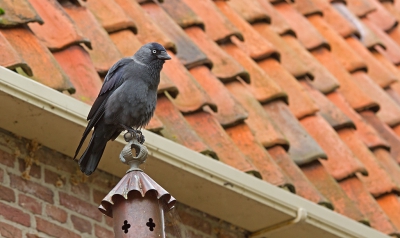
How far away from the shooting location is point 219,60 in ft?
22.4

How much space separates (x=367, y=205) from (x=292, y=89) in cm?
110

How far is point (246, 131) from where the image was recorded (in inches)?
249

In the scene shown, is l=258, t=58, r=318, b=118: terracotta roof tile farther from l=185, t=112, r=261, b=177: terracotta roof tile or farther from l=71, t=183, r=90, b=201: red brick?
l=71, t=183, r=90, b=201: red brick

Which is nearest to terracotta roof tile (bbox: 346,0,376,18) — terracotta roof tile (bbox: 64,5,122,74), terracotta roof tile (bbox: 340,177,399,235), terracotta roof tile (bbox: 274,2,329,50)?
terracotta roof tile (bbox: 274,2,329,50)

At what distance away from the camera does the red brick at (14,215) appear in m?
4.97

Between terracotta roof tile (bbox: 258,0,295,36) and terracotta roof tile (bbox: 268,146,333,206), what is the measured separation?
1.85 m

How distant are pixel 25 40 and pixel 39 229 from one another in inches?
40.9

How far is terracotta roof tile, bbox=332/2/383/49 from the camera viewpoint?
366 inches

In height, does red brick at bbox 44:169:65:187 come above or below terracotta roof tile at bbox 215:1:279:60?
below

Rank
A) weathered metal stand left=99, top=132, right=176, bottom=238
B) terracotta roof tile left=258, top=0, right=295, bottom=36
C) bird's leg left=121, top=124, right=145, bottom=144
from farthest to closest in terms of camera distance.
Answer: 1. terracotta roof tile left=258, top=0, right=295, bottom=36
2. bird's leg left=121, top=124, right=145, bottom=144
3. weathered metal stand left=99, top=132, right=176, bottom=238

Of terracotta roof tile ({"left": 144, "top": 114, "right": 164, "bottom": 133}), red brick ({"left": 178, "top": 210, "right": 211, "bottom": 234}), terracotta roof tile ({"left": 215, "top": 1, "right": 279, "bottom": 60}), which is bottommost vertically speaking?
red brick ({"left": 178, "top": 210, "right": 211, "bottom": 234})

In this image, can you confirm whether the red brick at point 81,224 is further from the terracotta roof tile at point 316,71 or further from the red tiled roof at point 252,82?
the terracotta roof tile at point 316,71

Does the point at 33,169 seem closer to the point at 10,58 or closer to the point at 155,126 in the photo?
the point at 10,58

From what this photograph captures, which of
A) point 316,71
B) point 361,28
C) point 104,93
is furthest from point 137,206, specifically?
point 361,28
